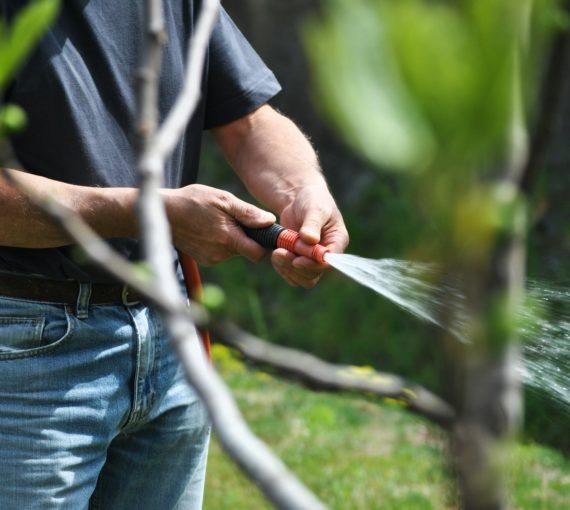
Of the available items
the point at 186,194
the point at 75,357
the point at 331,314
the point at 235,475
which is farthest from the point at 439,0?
the point at 331,314

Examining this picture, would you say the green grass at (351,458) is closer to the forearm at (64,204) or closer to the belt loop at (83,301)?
the belt loop at (83,301)

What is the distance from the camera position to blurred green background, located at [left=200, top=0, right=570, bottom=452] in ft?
17.8

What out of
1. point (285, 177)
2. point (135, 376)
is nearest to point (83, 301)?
point (135, 376)

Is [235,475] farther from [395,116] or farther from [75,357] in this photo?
[395,116]

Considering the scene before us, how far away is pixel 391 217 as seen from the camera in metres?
6.11

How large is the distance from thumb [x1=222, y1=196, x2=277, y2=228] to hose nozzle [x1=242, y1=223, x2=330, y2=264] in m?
0.02

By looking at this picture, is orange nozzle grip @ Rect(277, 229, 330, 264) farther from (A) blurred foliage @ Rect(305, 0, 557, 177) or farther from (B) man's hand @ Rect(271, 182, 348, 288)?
(A) blurred foliage @ Rect(305, 0, 557, 177)

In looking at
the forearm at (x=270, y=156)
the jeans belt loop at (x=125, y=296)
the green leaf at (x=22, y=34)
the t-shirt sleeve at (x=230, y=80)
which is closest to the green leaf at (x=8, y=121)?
the green leaf at (x=22, y=34)

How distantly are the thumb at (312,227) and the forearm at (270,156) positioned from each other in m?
0.19

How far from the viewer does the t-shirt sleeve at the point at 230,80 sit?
7.52ft

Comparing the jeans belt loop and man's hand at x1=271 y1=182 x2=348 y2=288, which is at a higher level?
man's hand at x1=271 y1=182 x2=348 y2=288

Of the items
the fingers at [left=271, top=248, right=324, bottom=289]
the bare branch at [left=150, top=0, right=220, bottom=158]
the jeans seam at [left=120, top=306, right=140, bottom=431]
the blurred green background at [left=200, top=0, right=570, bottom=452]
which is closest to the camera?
the bare branch at [left=150, top=0, right=220, bottom=158]

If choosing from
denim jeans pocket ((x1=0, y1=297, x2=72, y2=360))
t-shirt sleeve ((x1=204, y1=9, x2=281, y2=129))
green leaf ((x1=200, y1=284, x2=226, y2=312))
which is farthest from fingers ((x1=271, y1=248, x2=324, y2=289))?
green leaf ((x1=200, y1=284, x2=226, y2=312))

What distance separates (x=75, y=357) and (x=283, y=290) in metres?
4.55
